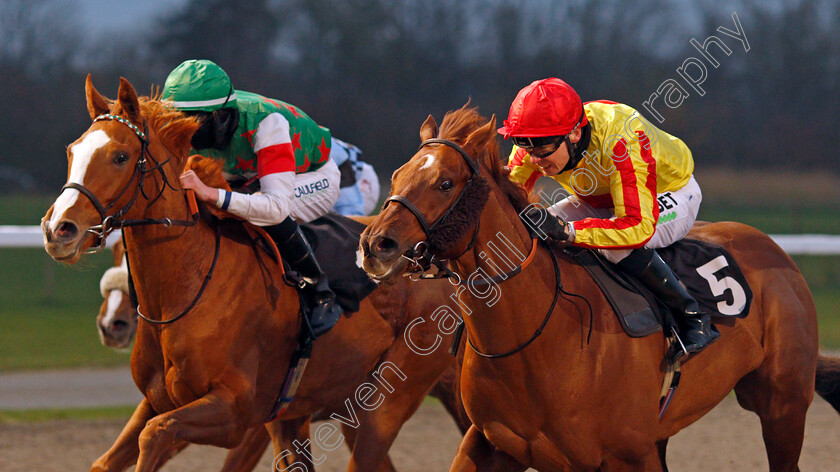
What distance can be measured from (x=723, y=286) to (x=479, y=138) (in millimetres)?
1215

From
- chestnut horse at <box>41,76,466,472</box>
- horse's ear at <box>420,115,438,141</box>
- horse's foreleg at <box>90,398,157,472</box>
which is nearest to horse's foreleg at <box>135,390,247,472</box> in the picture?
chestnut horse at <box>41,76,466,472</box>

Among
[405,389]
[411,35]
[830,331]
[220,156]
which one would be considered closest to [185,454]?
[405,389]

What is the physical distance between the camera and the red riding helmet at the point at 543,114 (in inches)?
108

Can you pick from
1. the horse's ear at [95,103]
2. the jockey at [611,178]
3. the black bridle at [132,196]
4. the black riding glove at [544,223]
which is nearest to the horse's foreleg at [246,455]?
the black bridle at [132,196]

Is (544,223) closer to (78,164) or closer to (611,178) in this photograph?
(611,178)

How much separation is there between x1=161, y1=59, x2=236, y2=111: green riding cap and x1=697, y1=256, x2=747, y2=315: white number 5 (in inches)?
71.1

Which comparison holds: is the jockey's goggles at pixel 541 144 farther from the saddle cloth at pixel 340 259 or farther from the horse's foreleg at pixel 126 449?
the horse's foreleg at pixel 126 449

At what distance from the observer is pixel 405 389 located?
3.90 metres

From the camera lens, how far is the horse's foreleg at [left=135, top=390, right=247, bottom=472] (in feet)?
9.31

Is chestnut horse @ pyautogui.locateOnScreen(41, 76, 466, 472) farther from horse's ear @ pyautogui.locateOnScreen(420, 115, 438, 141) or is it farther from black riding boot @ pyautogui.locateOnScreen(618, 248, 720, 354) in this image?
black riding boot @ pyautogui.locateOnScreen(618, 248, 720, 354)

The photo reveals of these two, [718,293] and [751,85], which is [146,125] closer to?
[718,293]

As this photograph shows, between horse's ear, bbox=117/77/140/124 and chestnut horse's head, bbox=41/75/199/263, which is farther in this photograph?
horse's ear, bbox=117/77/140/124

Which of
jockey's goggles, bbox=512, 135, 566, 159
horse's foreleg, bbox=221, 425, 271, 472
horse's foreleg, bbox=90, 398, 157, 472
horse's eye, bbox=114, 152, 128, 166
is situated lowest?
horse's foreleg, bbox=221, 425, 271, 472

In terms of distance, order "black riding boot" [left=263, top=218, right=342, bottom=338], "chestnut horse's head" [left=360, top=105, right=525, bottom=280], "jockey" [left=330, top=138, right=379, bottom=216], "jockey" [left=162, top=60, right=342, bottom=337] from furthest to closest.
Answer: "jockey" [left=330, top=138, right=379, bottom=216] < "black riding boot" [left=263, top=218, right=342, bottom=338] < "jockey" [left=162, top=60, right=342, bottom=337] < "chestnut horse's head" [left=360, top=105, right=525, bottom=280]
